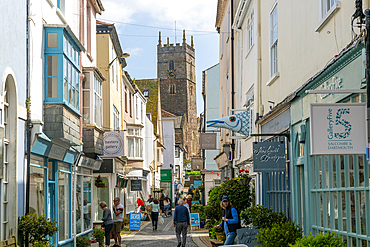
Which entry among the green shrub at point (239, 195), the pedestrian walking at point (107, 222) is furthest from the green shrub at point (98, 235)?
the green shrub at point (239, 195)

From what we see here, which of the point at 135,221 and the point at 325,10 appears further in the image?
the point at 135,221

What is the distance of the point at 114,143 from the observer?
2055cm

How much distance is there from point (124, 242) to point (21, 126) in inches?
368

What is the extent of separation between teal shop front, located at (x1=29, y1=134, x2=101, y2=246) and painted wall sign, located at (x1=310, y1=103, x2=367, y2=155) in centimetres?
726

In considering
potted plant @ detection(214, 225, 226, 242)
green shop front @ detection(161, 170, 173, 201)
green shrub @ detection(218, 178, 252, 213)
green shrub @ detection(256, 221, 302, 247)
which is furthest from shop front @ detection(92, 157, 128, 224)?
green shop front @ detection(161, 170, 173, 201)

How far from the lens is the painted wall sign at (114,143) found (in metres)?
20.5

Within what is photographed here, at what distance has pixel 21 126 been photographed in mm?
10039

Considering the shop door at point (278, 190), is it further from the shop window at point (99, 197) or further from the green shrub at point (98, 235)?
the shop window at point (99, 197)

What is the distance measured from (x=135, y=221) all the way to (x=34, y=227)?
12.6m

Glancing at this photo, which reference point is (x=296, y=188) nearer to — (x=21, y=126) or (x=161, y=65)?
(x=21, y=126)

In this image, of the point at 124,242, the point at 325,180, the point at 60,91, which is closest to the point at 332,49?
the point at 325,180

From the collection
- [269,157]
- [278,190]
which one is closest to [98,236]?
[278,190]

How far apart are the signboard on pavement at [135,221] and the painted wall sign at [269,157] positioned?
13508 millimetres

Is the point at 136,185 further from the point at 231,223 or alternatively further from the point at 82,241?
Result: the point at 231,223
